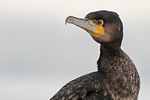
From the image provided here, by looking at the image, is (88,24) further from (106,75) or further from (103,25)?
(106,75)

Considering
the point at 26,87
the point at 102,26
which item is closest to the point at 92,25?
the point at 102,26

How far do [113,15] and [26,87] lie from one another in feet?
261

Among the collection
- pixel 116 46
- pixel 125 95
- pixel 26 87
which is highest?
pixel 116 46

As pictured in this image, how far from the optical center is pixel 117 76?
37.8ft

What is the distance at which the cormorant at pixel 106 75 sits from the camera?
1136cm

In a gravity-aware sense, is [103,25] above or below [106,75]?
above

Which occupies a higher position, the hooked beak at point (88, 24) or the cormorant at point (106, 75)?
the hooked beak at point (88, 24)

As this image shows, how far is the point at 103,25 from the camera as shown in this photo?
452 inches

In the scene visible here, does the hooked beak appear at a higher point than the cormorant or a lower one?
higher

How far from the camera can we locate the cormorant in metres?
11.4

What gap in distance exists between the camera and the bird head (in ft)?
37.4

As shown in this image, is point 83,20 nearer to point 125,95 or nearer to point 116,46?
point 116,46

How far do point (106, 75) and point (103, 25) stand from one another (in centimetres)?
89

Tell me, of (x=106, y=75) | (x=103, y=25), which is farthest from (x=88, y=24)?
(x=106, y=75)
